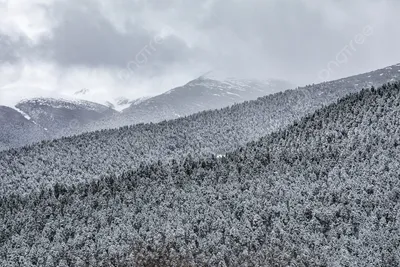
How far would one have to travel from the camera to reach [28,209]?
185 meters

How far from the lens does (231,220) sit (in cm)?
16975

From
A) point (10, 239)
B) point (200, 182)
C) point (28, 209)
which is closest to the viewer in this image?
point (10, 239)

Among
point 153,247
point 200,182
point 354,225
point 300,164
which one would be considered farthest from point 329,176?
point 153,247

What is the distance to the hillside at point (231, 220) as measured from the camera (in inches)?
5876

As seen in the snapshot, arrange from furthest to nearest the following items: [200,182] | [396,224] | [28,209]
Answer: [200,182], [28,209], [396,224]

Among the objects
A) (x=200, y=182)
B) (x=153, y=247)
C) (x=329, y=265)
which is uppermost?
(x=200, y=182)

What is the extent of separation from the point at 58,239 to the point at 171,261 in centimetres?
3742

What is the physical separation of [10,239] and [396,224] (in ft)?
377

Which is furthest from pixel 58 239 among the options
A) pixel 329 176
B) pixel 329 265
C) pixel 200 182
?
pixel 329 176

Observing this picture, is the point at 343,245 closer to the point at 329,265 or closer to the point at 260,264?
the point at 329,265

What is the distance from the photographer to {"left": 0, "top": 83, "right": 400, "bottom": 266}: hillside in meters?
149

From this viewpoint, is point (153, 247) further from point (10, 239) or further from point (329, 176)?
point (329, 176)

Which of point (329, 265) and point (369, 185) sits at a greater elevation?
point (369, 185)

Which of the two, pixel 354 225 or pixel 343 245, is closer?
pixel 343 245
